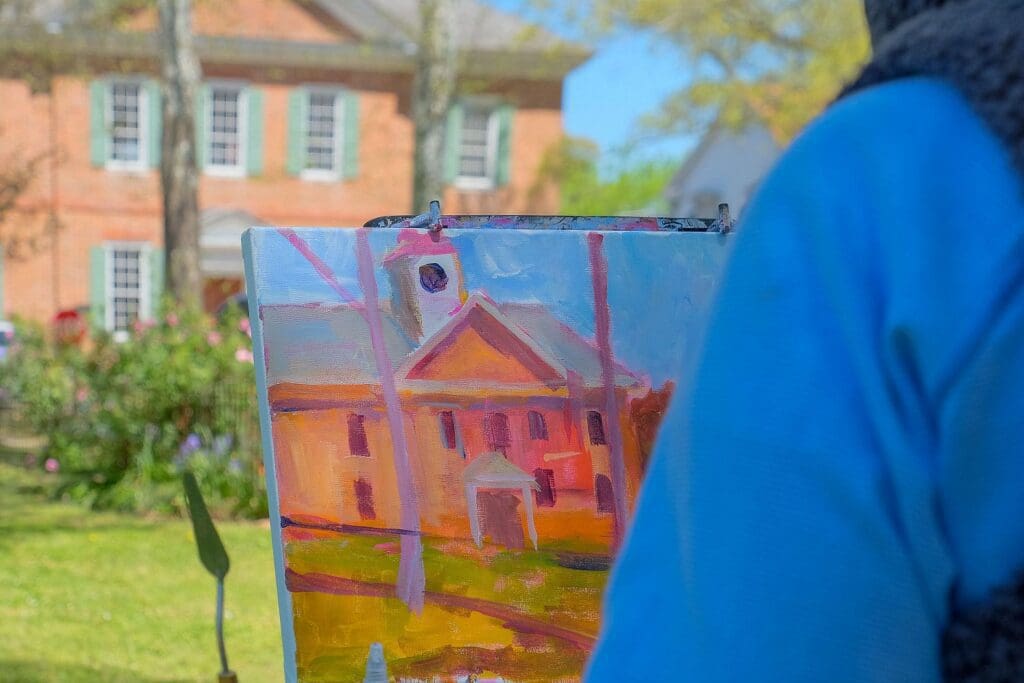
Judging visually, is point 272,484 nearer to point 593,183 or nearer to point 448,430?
point 448,430

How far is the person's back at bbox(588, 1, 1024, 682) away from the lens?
2.13 ft

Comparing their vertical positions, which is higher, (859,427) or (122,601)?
(859,427)

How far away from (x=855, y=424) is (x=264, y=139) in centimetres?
2098

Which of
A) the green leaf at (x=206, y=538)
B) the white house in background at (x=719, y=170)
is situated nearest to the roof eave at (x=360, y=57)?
the white house in background at (x=719, y=170)

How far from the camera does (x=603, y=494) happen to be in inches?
82.8

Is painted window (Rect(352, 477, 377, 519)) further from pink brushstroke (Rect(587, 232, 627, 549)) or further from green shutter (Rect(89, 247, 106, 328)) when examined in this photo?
green shutter (Rect(89, 247, 106, 328))

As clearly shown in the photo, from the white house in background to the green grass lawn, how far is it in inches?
832

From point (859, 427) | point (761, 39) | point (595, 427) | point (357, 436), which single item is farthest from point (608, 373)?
point (761, 39)

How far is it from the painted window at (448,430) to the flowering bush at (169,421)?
551 cm

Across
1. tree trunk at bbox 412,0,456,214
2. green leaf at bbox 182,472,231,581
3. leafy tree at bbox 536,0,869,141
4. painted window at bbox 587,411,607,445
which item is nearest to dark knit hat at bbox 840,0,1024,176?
painted window at bbox 587,411,607,445

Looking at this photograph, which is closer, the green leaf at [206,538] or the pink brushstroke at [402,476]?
the pink brushstroke at [402,476]

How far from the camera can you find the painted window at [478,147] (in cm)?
2167

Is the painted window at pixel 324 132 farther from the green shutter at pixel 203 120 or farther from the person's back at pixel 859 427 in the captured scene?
the person's back at pixel 859 427

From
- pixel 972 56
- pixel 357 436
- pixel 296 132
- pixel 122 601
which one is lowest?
pixel 122 601
